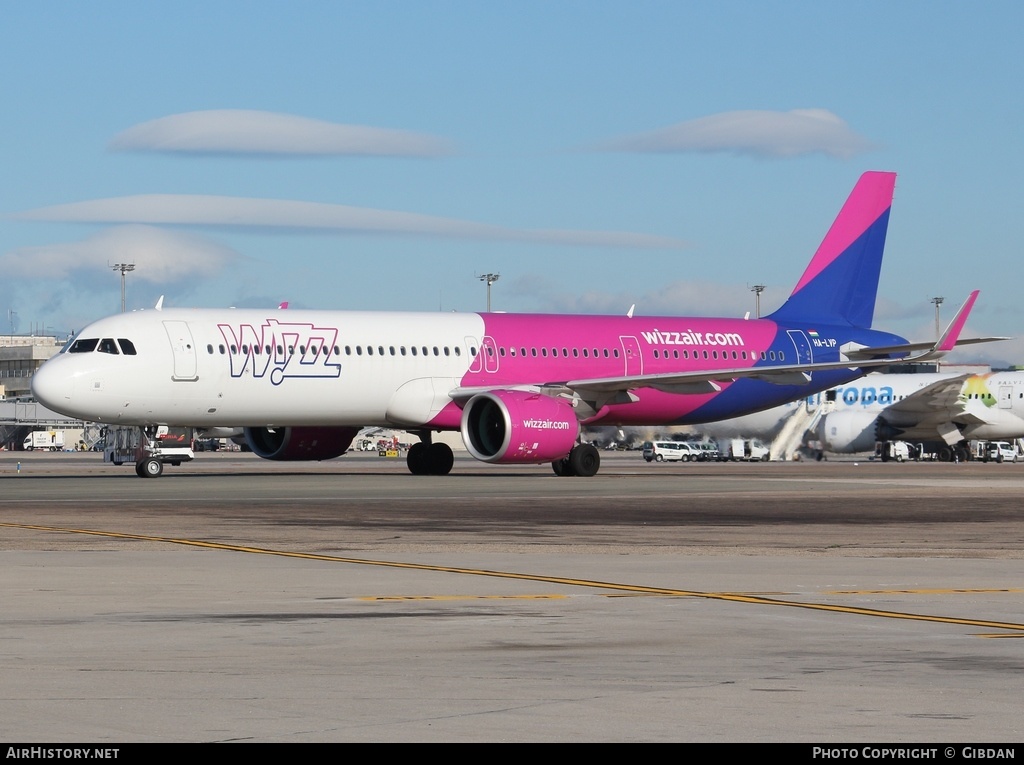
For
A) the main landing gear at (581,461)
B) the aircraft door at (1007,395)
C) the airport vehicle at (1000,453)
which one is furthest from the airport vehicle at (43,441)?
the main landing gear at (581,461)

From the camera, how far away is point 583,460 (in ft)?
140

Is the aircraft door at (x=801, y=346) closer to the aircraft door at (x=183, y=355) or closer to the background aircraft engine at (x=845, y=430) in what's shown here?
the aircraft door at (x=183, y=355)

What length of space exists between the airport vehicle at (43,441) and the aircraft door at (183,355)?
104009 millimetres

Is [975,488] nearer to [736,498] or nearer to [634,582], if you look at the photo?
[736,498]

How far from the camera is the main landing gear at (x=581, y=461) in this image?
42781mm

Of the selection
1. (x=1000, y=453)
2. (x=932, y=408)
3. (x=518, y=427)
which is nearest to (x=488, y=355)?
(x=518, y=427)

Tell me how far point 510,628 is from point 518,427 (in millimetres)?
27891

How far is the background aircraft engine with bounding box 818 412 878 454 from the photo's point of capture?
74875mm

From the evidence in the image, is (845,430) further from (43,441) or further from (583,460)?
(43,441)

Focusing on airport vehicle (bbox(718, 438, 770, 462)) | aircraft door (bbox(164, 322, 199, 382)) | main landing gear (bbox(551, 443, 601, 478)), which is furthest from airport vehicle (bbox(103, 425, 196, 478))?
airport vehicle (bbox(718, 438, 770, 462))

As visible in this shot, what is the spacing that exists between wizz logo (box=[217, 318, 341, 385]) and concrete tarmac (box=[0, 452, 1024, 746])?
1459 centimetres

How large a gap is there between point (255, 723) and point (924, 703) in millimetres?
3375

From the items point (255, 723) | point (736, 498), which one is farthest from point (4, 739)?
point (736, 498)
